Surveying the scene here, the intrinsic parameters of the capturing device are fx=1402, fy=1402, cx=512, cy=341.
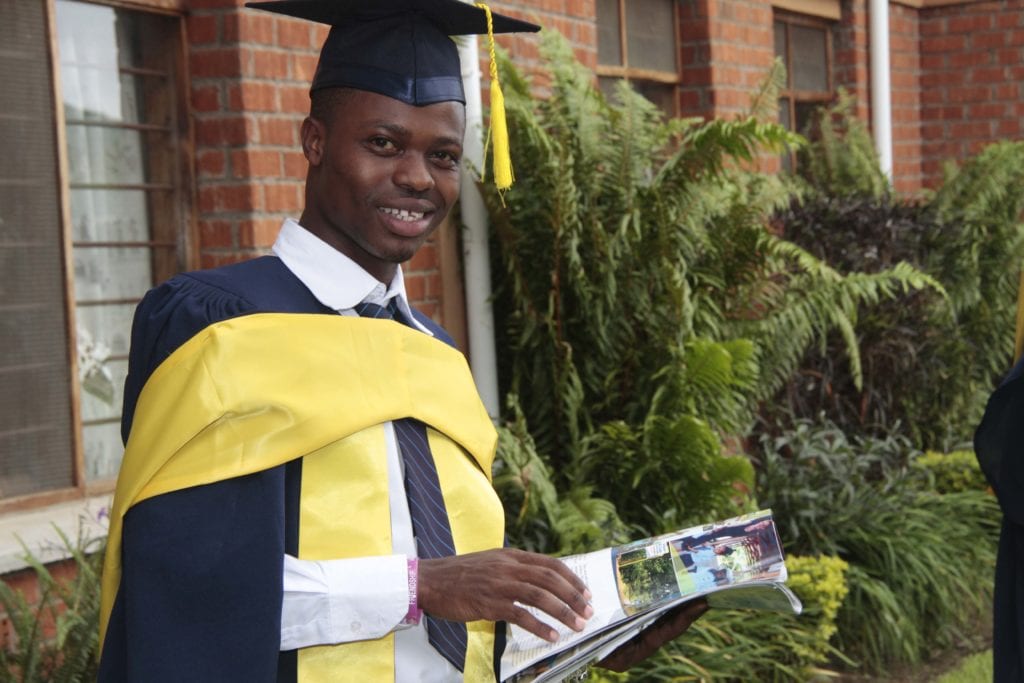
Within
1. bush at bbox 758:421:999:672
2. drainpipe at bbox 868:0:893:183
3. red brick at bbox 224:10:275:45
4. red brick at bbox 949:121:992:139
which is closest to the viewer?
red brick at bbox 224:10:275:45

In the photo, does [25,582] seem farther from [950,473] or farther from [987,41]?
[987,41]

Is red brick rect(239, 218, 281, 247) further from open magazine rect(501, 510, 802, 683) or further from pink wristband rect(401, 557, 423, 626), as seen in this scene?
pink wristband rect(401, 557, 423, 626)

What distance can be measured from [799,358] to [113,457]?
3.89 meters

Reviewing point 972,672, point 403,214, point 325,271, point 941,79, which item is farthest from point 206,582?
point 941,79

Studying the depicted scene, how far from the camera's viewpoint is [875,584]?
5.86 m

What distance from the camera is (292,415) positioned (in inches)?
79.4

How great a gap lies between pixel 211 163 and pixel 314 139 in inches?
101

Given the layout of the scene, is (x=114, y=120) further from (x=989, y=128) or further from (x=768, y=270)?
(x=989, y=128)

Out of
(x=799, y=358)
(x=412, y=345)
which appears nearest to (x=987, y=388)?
(x=799, y=358)

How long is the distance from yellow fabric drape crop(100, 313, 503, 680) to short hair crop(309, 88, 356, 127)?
0.34 meters

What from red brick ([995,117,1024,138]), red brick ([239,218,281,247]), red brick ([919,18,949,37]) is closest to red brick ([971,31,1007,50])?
red brick ([919,18,949,37])

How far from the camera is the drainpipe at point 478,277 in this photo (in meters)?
5.45

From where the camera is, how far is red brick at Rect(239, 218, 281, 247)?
15.3 ft

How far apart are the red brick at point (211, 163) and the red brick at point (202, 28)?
0.37 meters
